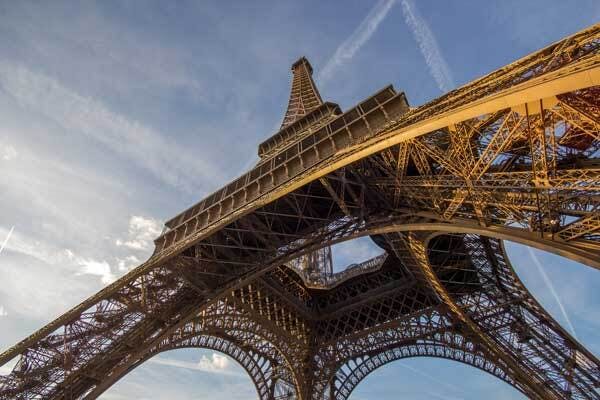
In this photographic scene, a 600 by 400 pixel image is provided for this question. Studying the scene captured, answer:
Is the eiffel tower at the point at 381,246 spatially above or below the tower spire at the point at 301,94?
below

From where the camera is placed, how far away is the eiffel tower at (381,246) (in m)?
8.35

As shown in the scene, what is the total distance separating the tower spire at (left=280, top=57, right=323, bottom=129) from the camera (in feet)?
111

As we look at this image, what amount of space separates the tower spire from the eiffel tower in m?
1.35

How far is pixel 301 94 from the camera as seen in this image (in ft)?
119

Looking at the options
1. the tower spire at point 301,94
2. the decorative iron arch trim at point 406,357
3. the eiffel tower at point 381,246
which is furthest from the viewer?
the tower spire at point 301,94

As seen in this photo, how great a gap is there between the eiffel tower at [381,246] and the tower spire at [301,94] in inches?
53.2

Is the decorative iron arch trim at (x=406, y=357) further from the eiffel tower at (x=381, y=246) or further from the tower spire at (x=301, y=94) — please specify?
the tower spire at (x=301, y=94)

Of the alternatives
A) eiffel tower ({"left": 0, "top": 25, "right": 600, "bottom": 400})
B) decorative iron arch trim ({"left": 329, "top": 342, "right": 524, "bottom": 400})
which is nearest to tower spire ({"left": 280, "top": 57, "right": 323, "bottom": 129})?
eiffel tower ({"left": 0, "top": 25, "right": 600, "bottom": 400})

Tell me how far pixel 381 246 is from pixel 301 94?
59.9ft

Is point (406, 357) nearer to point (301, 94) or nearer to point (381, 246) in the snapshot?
point (381, 246)

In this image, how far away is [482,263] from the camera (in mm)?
19953

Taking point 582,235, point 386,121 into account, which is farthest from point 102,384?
point 582,235

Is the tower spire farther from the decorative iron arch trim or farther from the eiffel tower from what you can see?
the decorative iron arch trim

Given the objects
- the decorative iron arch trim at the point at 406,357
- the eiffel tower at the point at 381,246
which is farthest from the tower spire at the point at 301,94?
the decorative iron arch trim at the point at 406,357
